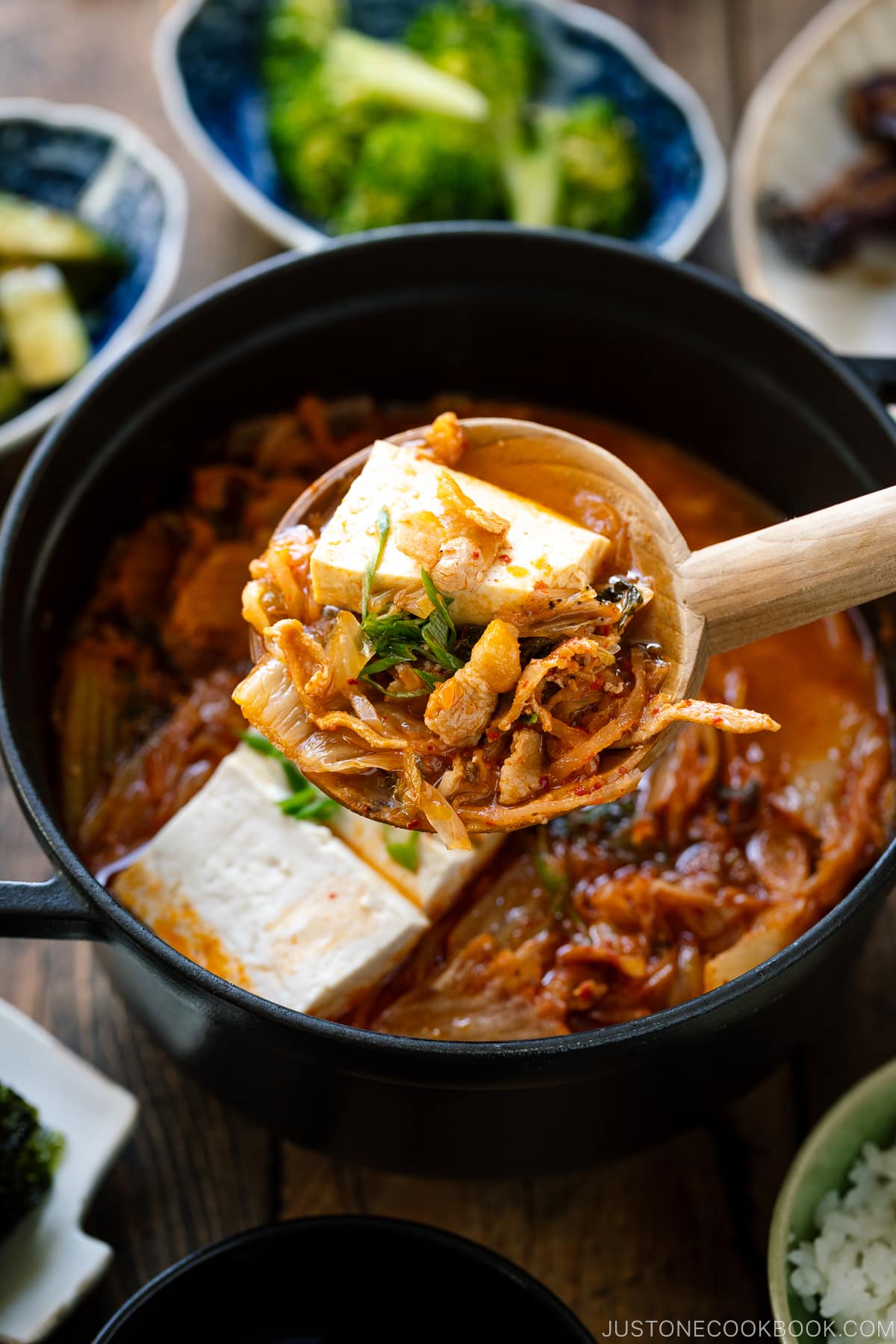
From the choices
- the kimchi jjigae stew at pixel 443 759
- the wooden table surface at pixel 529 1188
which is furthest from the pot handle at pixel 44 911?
the wooden table surface at pixel 529 1188

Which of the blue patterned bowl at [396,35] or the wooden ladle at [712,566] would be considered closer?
the wooden ladle at [712,566]

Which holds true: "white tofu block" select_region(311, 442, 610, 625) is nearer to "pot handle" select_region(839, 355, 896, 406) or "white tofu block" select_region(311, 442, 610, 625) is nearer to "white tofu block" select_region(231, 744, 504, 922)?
→ "white tofu block" select_region(231, 744, 504, 922)

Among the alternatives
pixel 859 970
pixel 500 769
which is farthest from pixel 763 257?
pixel 500 769

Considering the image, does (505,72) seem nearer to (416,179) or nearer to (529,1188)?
(416,179)

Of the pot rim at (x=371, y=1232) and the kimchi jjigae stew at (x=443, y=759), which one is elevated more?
the kimchi jjigae stew at (x=443, y=759)

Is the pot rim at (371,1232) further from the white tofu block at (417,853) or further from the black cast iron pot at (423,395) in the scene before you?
the white tofu block at (417,853)

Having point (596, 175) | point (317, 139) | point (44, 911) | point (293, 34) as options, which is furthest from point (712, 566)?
point (293, 34)

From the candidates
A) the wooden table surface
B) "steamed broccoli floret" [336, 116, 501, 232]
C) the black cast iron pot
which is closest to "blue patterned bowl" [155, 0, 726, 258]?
"steamed broccoli floret" [336, 116, 501, 232]

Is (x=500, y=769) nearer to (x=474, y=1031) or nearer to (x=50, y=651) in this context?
(x=474, y=1031)
